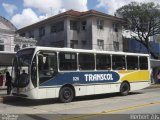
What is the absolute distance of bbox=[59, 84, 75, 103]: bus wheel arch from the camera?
16378 mm

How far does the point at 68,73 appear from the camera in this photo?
16766 mm

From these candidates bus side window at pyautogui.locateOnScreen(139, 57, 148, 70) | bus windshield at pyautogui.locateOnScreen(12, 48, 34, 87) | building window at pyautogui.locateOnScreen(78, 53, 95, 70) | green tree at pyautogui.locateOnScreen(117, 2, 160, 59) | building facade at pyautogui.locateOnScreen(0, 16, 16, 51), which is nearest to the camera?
bus windshield at pyautogui.locateOnScreen(12, 48, 34, 87)

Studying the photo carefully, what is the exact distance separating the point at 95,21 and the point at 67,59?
90.2ft

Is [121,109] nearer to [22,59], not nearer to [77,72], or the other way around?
[77,72]

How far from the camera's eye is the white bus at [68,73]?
15391 mm

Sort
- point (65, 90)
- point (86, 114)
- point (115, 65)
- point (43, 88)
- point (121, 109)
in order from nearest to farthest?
point (86, 114) < point (121, 109) < point (43, 88) < point (65, 90) < point (115, 65)

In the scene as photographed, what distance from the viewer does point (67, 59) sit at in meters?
16.9

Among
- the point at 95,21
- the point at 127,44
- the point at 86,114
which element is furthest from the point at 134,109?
the point at 127,44

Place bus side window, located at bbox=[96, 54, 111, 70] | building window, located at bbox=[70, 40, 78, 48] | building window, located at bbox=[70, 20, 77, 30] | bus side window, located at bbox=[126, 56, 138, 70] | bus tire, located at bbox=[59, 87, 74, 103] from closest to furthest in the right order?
bus tire, located at bbox=[59, 87, 74, 103] < bus side window, located at bbox=[96, 54, 111, 70] < bus side window, located at bbox=[126, 56, 138, 70] < building window, located at bbox=[70, 40, 78, 48] < building window, located at bbox=[70, 20, 77, 30]

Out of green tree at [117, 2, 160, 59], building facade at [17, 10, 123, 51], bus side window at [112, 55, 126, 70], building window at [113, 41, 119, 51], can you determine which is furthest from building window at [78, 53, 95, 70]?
green tree at [117, 2, 160, 59]

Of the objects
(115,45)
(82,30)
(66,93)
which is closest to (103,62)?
(66,93)

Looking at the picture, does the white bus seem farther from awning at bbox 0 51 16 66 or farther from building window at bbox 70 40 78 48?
building window at bbox 70 40 78 48

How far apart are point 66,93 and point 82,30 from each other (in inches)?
1113

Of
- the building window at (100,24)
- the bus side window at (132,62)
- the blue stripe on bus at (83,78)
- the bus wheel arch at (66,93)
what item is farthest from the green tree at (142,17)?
the bus wheel arch at (66,93)
